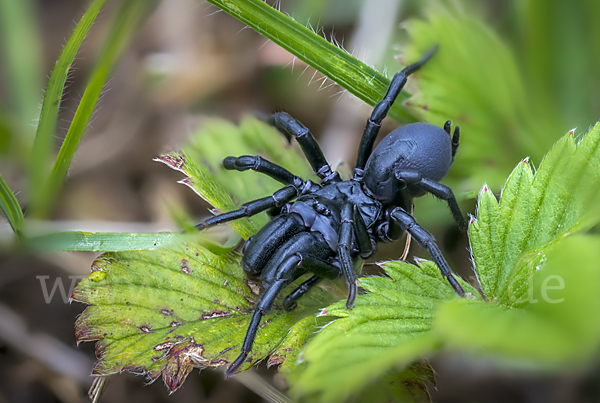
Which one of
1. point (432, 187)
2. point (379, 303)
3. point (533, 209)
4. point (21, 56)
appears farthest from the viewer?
point (21, 56)

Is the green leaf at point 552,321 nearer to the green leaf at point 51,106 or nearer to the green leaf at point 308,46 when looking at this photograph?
the green leaf at point 308,46

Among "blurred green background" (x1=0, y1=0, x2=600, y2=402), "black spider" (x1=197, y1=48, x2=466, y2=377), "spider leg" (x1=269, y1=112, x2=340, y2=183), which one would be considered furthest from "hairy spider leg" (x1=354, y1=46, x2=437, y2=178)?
"spider leg" (x1=269, y1=112, x2=340, y2=183)

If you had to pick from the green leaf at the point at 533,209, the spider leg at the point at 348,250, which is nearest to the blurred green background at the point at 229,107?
the green leaf at the point at 533,209

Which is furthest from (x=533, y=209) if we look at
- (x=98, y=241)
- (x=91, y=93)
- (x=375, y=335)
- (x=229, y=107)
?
(x=229, y=107)

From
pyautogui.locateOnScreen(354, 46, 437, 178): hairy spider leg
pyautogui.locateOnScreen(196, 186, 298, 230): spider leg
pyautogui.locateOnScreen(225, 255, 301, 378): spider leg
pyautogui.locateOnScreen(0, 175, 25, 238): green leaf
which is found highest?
pyautogui.locateOnScreen(354, 46, 437, 178): hairy spider leg

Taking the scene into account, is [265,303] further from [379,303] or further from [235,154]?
[235,154]

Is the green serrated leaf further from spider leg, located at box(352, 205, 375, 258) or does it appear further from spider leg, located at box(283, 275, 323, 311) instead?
spider leg, located at box(352, 205, 375, 258)
